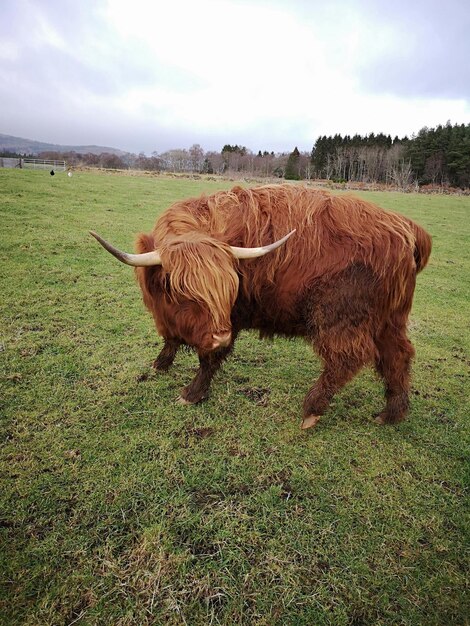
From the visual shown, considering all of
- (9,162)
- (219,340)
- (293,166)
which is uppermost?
(293,166)

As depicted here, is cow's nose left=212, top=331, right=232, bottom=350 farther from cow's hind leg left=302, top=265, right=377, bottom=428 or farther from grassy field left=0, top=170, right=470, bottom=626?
grassy field left=0, top=170, right=470, bottom=626

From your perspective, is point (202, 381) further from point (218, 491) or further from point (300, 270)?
point (300, 270)

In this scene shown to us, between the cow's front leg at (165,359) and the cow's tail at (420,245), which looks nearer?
the cow's tail at (420,245)

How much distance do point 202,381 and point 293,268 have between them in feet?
4.24

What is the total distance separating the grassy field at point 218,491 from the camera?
1853 millimetres

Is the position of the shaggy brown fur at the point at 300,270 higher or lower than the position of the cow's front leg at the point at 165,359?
higher

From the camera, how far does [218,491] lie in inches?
95.9

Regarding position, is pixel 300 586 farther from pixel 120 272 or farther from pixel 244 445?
pixel 120 272

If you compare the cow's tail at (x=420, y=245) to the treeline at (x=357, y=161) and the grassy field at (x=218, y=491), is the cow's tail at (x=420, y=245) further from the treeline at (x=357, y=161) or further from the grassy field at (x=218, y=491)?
the treeline at (x=357, y=161)

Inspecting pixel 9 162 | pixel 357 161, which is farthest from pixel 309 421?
pixel 357 161

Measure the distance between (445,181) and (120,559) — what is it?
68311 millimetres

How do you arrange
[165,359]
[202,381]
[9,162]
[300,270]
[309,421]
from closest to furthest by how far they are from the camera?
[300,270]
[309,421]
[202,381]
[165,359]
[9,162]

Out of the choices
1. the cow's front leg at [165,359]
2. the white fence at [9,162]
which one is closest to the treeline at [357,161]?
the white fence at [9,162]

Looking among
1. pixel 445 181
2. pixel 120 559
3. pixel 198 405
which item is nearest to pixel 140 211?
pixel 198 405
